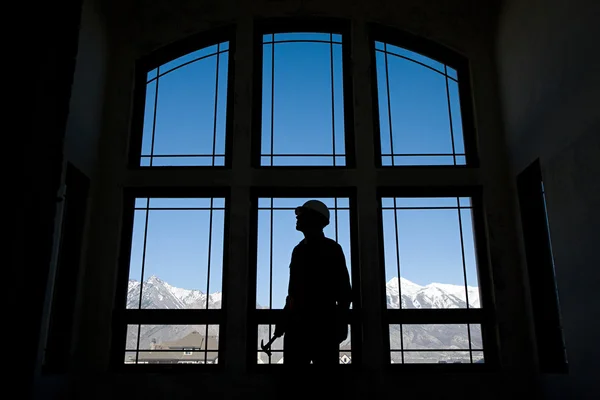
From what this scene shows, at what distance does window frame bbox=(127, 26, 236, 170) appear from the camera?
14.0 ft

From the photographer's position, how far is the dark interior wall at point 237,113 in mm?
3672

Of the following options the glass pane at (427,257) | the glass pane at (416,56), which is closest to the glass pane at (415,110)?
the glass pane at (416,56)

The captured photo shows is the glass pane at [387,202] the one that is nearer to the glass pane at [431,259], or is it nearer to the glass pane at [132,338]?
the glass pane at [431,259]

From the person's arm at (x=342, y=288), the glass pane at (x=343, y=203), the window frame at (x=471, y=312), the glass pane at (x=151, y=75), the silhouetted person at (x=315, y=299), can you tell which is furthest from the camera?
the glass pane at (x=151, y=75)

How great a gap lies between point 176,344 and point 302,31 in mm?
2796

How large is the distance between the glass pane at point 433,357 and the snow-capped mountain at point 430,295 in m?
0.34

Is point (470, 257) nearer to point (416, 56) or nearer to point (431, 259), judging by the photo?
point (431, 259)

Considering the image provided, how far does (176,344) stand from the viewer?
3.86 m

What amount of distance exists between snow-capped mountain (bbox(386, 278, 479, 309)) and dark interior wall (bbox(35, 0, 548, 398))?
249 mm
